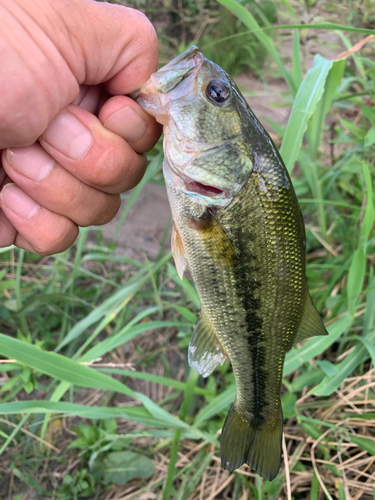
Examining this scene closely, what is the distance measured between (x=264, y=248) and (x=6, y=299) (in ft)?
7.44

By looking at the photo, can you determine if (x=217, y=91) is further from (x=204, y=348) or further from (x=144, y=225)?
(x=144, y=225)

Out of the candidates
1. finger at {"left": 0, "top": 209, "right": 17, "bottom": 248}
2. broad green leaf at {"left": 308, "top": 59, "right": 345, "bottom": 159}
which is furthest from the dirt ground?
finger at {"left": 0, "top": 209, "right": 17, "bottom": 248}

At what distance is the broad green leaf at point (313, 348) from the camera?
1687 millimetres

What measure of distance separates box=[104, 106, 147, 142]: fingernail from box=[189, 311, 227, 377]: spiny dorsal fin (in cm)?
83

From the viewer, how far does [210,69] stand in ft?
3.92

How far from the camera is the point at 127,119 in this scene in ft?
4.10

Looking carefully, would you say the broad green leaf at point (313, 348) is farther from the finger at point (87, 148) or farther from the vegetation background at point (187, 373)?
the finger at point (87, 148)

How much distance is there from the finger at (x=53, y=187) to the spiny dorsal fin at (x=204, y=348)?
0.70 m

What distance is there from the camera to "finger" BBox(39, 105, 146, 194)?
1.23 m

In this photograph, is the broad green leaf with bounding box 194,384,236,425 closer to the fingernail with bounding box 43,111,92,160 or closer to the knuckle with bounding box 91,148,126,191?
the knuckle with bounding box 91,148,126,191

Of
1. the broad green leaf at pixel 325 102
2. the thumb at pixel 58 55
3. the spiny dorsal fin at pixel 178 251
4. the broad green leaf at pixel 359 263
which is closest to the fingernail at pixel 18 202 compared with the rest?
the thumb at pixel 58 55

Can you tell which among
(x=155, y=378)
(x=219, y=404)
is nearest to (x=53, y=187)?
(x=155, y=378)

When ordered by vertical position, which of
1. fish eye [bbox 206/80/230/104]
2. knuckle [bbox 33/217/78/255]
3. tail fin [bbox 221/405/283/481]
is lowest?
tail fin [bbox 221/405/283/481]

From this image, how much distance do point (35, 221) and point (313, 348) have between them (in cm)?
156
